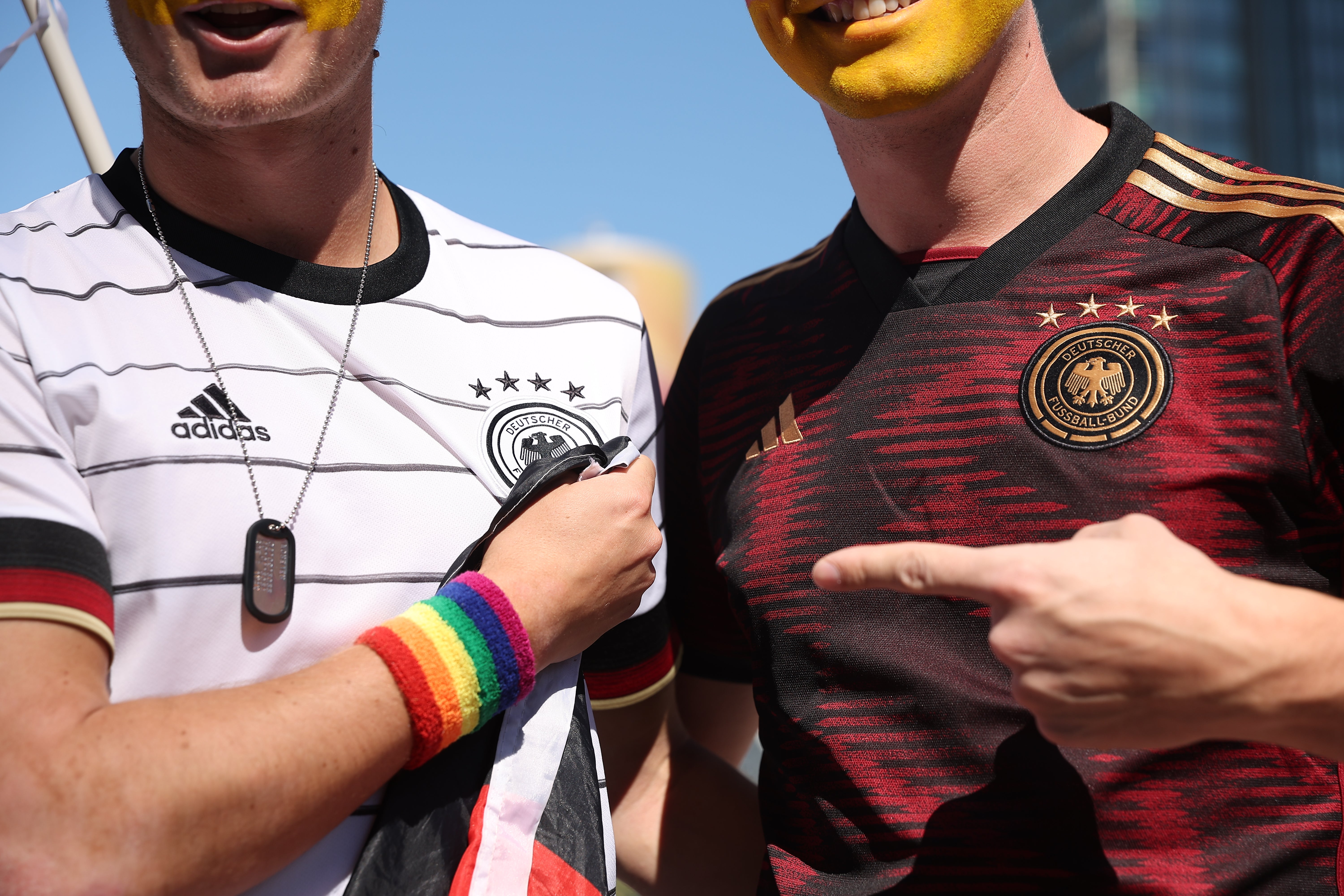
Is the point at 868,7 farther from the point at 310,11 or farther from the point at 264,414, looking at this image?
the point at 264,414

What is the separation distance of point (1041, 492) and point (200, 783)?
1.54 metres

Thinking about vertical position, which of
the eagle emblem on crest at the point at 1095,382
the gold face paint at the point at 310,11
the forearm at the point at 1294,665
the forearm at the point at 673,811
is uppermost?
the gold face paint at the point at 310,11

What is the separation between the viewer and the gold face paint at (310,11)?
2.13m

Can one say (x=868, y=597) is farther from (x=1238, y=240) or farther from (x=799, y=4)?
(x=799, y=4)

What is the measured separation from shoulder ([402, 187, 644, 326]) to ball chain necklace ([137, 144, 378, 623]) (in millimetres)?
480

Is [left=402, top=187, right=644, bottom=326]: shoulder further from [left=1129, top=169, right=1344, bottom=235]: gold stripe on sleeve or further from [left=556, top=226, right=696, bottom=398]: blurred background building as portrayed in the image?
[left=556, top=226, right=696, bottom=398]: blurred background building

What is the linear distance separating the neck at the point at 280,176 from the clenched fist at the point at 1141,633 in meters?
1.37

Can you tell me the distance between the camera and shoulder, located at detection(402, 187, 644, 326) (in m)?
2.59

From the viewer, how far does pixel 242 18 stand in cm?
221

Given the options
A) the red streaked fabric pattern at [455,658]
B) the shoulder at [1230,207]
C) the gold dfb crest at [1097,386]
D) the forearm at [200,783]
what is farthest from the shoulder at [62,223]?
the shoulder at [1230,207]

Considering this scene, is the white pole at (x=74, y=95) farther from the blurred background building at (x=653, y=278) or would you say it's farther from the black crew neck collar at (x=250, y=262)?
the blurred background building at (x=653, y=278)

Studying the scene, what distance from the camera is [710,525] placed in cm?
275

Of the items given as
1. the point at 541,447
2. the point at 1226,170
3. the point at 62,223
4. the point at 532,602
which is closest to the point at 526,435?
the point at 541,447

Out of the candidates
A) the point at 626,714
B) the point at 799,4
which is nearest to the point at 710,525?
the point at 626,714
